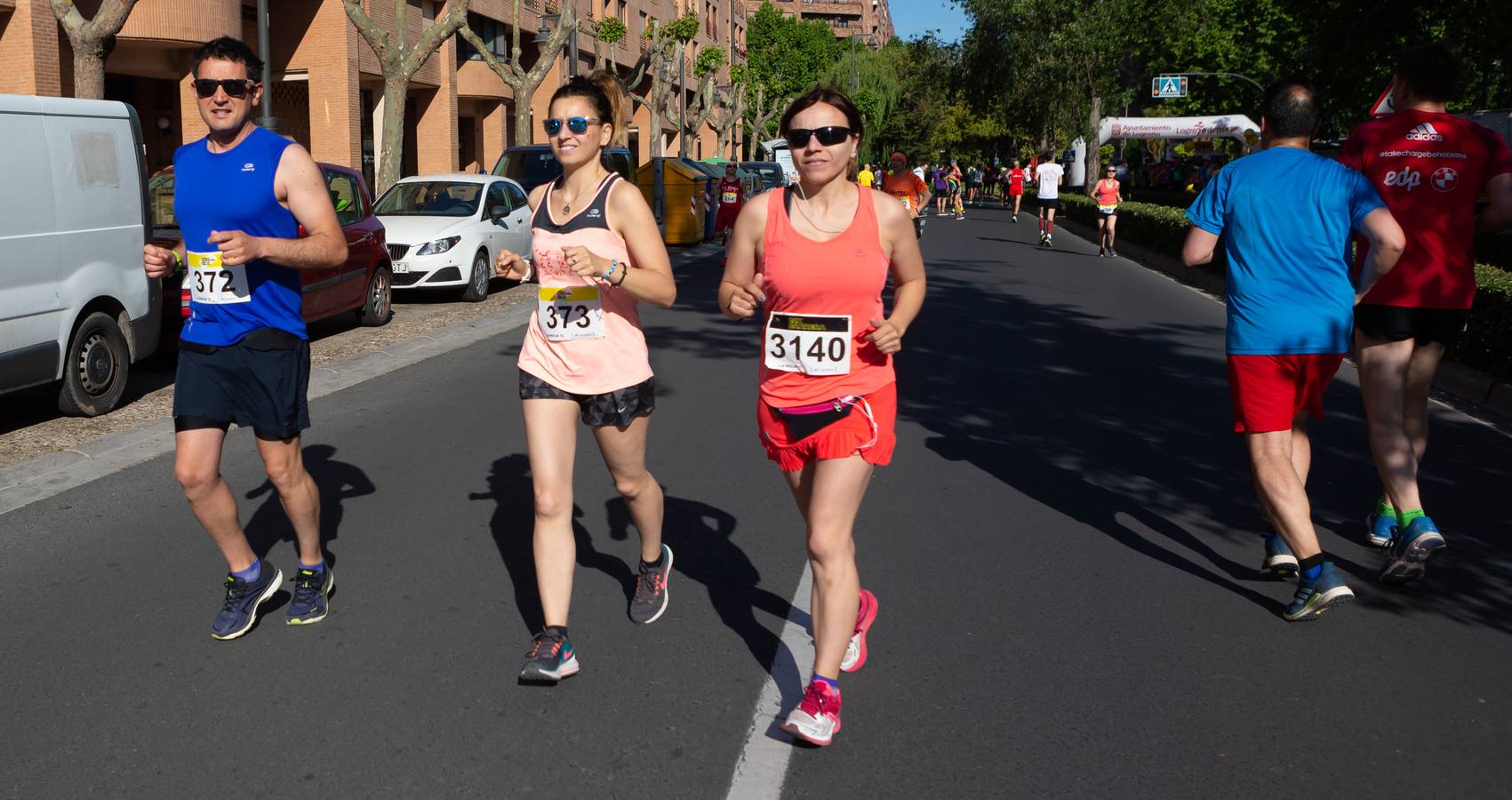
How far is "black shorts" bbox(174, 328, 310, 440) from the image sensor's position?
164 inches

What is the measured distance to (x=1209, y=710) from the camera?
386cm

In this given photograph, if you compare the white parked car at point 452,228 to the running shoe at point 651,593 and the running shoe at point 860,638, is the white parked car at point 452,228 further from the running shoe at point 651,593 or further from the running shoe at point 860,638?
the running shoe at point 860,638

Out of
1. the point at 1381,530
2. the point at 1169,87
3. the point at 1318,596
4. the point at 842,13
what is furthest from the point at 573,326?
the point at 842,13

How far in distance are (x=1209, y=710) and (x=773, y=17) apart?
294 feet

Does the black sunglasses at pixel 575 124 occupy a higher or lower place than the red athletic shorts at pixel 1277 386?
higher

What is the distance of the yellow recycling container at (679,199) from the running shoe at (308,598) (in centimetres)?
2197

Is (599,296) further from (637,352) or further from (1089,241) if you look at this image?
(1089,241)

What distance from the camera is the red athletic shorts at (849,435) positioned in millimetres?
3594

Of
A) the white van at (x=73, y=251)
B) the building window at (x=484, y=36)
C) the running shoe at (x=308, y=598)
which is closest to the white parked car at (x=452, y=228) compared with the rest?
the white van at (x=73, y=251)

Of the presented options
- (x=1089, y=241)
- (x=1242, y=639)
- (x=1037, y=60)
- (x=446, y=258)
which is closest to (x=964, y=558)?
(x=1242, y=639)

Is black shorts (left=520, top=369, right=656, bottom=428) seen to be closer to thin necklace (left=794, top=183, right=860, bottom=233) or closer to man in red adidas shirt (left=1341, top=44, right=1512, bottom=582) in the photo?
thin necklace (left=794, top=183, right=860, bottom=233)

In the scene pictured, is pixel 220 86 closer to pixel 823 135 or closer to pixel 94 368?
pixel 823 135

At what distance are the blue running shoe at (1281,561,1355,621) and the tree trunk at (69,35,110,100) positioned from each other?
38.2 feet

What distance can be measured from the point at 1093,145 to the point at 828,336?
156 feet
